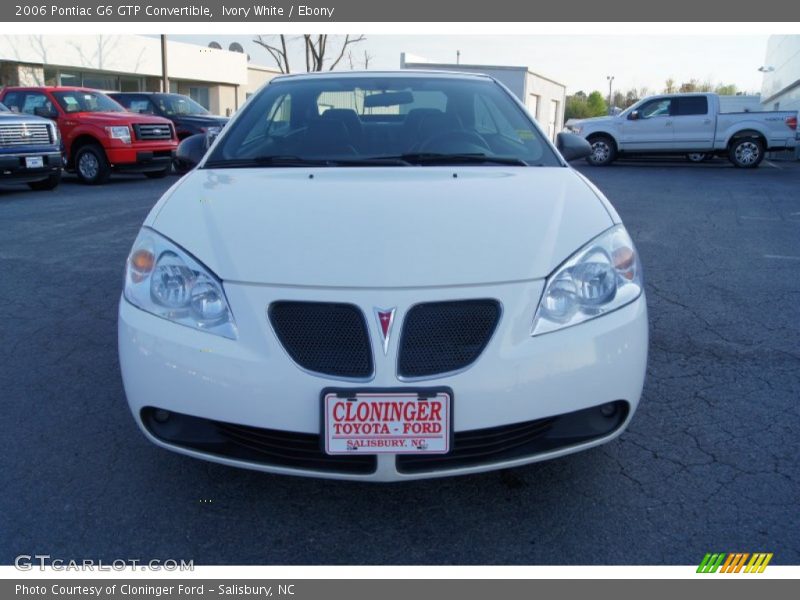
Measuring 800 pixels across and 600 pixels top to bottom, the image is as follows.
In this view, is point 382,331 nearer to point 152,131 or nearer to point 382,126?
point 382,126

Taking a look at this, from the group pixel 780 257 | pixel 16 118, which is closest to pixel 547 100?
pixel 16 118

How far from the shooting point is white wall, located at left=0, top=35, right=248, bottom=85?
93.2ft

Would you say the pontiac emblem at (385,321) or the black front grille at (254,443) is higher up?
the pontiac emblem at (385,321)

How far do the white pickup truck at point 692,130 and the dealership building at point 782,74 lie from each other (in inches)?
165

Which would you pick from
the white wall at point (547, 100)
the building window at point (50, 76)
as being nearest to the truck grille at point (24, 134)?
the building window at point (50, 76)

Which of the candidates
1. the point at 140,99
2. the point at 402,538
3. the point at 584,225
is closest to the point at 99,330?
the point at 402,538

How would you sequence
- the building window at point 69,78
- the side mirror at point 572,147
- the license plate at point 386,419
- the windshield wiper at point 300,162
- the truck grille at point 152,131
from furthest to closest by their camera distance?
the building window at point 69,78 → the truck grille at point 152,131 → the side mirror at point 572,147 → the windshield wiper at point 300,162 → the license plate at point 386,419

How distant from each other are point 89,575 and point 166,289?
882mm

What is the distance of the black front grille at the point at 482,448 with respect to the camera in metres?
2.22

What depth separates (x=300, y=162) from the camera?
10.8ft

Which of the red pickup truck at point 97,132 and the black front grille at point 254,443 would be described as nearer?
the black front grille at point 254,443

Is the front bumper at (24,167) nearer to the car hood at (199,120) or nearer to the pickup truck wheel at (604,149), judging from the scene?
the car hood at (199,120)

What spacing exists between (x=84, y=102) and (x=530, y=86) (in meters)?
29.2

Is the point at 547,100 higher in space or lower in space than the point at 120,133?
higher
